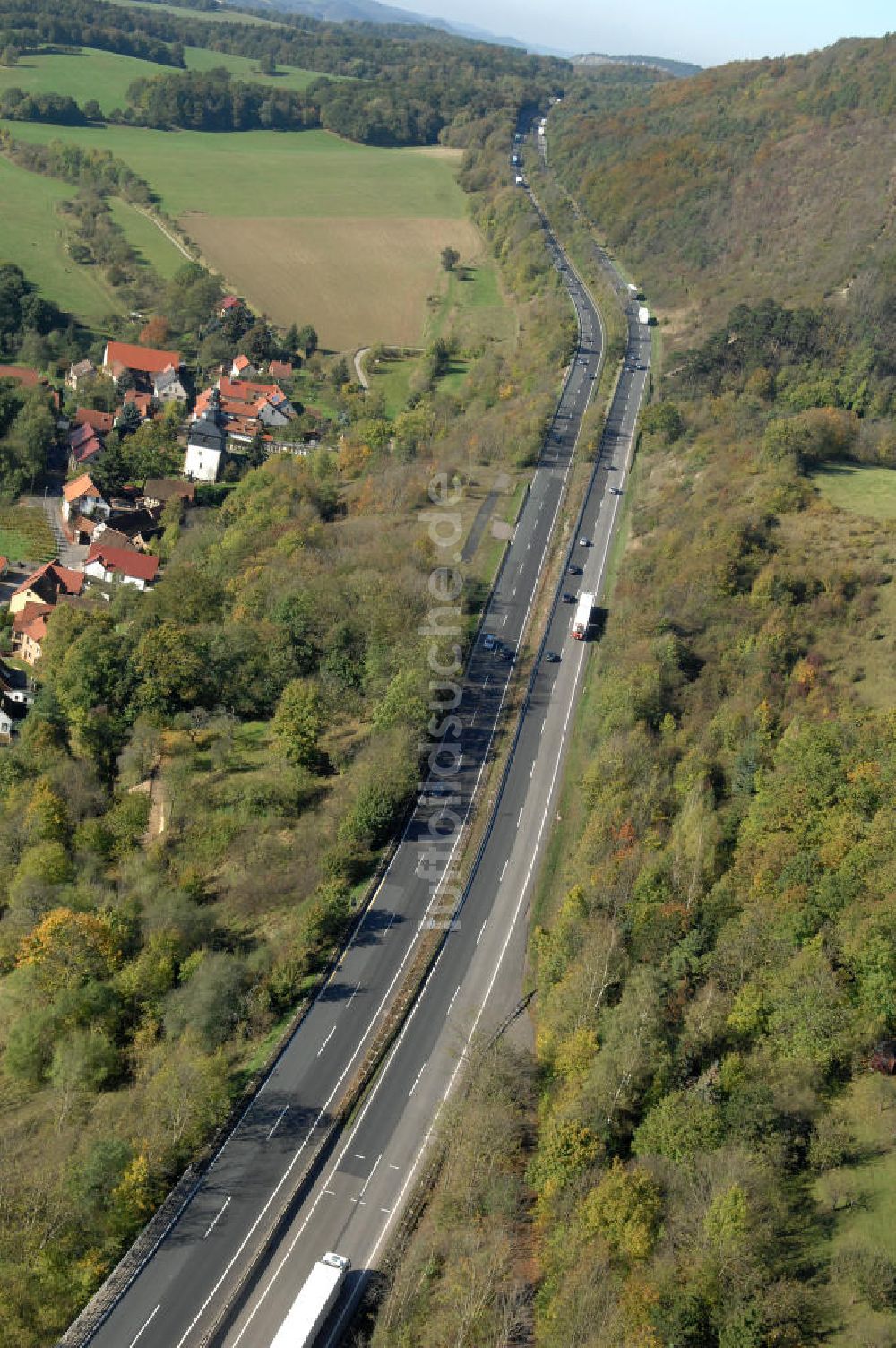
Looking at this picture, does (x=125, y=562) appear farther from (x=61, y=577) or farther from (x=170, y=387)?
(x=170, y=387)

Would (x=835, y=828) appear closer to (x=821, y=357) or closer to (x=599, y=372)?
(x=821, y=357)

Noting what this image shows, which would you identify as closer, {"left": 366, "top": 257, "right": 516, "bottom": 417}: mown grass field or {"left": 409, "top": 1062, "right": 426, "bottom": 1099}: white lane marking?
{"left": 409, "top": 1062, "right": 426, "bottom": 1099}: white lane marking

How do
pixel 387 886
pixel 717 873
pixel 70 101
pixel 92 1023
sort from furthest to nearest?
pixel 70 101
pixel 387 886
pixel 717 873
pixel 92 1023

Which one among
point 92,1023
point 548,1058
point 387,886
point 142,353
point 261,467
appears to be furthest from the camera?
point 142,353

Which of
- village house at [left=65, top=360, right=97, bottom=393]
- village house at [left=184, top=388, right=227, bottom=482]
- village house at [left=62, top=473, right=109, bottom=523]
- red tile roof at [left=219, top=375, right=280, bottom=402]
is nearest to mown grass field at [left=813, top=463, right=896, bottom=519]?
village house at [left=184, top=388, right=227, bottom=482]

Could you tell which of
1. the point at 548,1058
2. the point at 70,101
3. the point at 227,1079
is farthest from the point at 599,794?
the point at 70,101

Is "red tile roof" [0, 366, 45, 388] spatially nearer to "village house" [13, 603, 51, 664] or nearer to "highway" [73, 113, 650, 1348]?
"village house" [13, 603, 51, 664]
